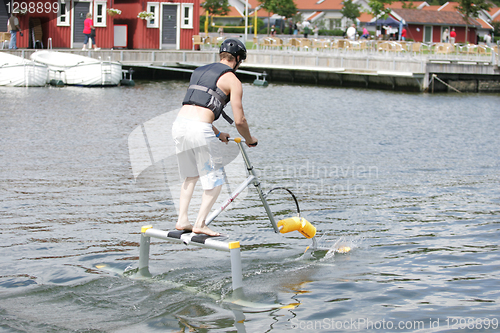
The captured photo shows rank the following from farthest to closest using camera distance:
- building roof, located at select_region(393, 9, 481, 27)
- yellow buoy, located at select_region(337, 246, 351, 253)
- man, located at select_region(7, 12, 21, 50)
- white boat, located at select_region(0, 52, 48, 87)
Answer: building roof, located at select_region(393, 9, 481, 27)
man, located at select_region(7, 12, 21, 50)
white boat, located at select_region(0, 52, 48, 87)
yellow buoy, located at select_region(337, 246, 351, 253)

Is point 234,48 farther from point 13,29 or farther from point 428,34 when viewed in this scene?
point 428,34

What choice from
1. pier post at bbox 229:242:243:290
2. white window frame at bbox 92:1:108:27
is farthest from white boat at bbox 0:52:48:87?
pier post at bbox 229:242:243:290

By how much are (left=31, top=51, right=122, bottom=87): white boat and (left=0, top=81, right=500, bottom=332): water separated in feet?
44.2

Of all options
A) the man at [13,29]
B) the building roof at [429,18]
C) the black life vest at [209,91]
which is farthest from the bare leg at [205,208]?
the building roof at [429,18]

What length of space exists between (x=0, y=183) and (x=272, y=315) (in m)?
6.63

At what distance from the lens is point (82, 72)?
3039cm

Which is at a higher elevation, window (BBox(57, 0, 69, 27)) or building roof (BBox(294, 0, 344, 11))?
building roof (BBox(294, 0, 344, 11))

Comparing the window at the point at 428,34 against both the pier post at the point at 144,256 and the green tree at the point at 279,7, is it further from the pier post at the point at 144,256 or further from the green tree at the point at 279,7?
the pier post at the point at 144,256

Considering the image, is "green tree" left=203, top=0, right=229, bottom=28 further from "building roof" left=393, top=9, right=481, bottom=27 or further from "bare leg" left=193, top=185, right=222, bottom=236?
"bare leg" left=193, top=185, right=222, bottom=236

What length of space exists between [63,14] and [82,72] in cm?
1034

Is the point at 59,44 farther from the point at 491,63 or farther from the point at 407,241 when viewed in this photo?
the point at 407,241

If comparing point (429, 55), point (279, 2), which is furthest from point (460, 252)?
point (279, 2)

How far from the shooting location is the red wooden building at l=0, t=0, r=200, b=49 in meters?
38.2

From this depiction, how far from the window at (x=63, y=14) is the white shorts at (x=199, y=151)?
3591cm
